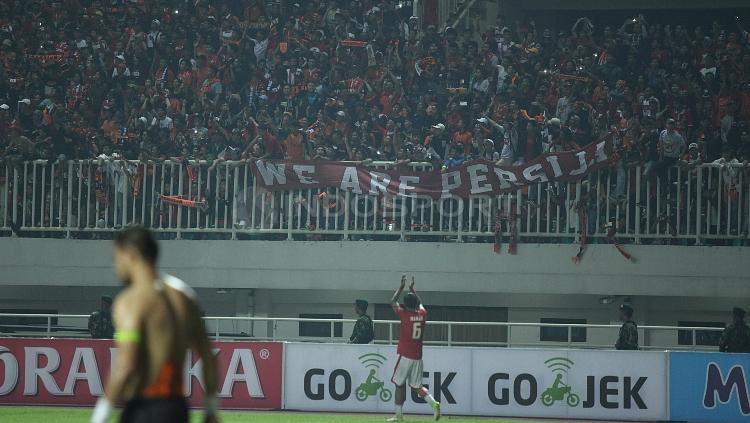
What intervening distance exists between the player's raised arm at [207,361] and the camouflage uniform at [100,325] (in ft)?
44.0

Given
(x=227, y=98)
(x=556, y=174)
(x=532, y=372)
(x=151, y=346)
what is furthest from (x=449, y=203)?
(x=151, y=346)

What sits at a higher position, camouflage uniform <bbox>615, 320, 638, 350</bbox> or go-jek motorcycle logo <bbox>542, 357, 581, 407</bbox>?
camouflage uniform <bbox>615, 320, 638, 350</bbox>

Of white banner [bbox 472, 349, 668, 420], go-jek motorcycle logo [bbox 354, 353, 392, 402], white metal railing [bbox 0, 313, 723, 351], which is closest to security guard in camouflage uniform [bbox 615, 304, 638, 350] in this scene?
white banner [bbox 472, 349, 668, 420]

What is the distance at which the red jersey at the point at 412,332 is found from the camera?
16828 millimetres

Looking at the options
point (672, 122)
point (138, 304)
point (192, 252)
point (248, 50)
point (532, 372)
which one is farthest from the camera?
point (248, 50)

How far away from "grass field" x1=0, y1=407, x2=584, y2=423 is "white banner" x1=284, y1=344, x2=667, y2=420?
39cm

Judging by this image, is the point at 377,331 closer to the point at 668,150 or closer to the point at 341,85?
the point at 341,85

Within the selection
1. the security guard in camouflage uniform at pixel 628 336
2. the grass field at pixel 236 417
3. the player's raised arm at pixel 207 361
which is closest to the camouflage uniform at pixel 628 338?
the security guard in camouflage uniform at pixel 628 336

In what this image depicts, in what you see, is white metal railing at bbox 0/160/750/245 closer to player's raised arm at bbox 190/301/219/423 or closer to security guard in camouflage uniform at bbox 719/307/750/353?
security guard in camouflage uniform at bbox 719/307/750/353

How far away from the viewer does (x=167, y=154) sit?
71.7 feet

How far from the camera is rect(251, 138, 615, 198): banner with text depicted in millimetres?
20172

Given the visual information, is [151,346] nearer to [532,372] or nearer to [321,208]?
[532,372]

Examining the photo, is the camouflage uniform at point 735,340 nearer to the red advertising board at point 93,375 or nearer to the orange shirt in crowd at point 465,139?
the orange shirt in crowd at point 465,139

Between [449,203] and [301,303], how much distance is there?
11.9 feet
